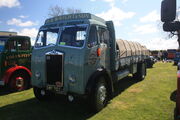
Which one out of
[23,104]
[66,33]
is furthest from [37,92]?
[66,33]

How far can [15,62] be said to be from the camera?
8344mm

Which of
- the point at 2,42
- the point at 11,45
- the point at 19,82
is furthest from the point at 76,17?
the point at 19,82

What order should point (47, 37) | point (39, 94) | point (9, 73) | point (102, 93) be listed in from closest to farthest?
point (102, 93) < point (47, 37) < point (39, 94) < point (9, 73)

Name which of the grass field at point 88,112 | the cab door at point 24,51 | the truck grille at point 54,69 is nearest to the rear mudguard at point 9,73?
the cab door at point 24,51

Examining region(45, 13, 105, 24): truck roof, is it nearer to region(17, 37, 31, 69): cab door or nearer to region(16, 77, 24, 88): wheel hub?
region(17, 37, 31, 69): cab door

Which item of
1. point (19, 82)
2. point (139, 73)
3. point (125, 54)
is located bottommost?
point (19, 82)

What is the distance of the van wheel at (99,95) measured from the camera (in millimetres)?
5289

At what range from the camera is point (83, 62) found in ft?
16.5

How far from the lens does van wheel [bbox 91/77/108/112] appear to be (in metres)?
5.29

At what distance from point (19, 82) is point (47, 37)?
11.4 ft

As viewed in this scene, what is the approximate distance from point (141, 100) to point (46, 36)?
4274 mm

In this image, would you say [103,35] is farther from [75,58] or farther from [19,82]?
[19,82]

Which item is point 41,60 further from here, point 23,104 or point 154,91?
point 154,91

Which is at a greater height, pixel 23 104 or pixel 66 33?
pixel 66 33
